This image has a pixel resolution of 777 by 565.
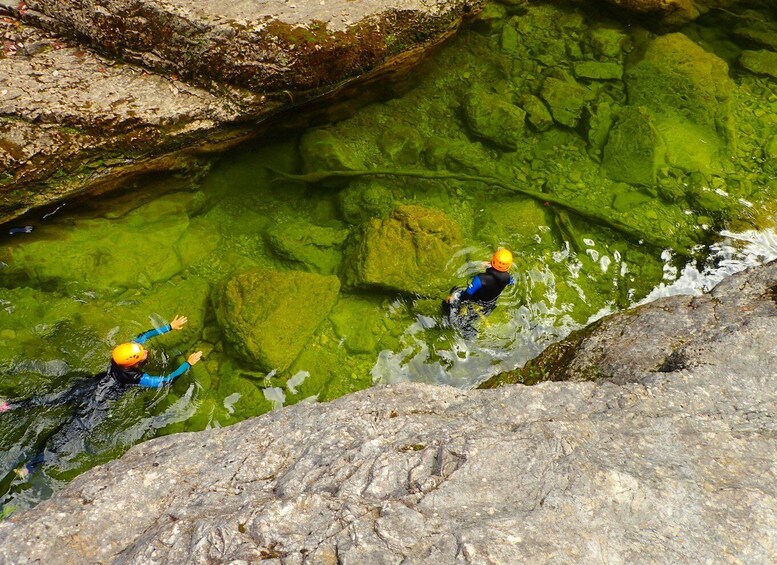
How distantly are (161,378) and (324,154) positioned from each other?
10.4ft

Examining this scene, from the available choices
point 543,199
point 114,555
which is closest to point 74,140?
point 114,555

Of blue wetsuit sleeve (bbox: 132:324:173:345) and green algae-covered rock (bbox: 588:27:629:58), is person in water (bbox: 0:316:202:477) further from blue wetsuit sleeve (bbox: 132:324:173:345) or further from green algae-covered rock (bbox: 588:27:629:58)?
green algae-covered rock (bbox: 588:27:629:58)

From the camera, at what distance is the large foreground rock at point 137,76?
5387 millimetres

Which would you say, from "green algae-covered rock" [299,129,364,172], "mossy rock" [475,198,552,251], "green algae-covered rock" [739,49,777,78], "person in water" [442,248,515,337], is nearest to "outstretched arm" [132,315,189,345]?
"green algae-covered rock" [299,129,364,172]

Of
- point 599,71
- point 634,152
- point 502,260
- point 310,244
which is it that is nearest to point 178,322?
point 310,244

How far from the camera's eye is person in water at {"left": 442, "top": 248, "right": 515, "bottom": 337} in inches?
219

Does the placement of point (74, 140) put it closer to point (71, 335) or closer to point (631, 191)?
point (71, 335)

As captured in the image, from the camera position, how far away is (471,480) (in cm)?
323

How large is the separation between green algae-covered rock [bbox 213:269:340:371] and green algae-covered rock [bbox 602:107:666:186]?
12.9 ft

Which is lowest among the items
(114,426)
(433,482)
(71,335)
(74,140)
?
(114,426)

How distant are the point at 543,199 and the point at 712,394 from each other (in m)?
3.50

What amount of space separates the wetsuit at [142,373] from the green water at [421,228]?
0.70 ft

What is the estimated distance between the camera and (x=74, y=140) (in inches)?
214

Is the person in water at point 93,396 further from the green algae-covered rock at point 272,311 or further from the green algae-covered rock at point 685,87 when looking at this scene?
the green algae-covered rock at point 685,87
